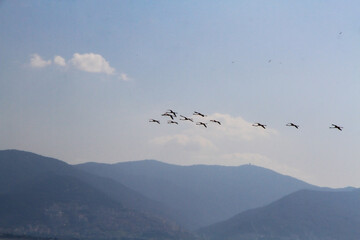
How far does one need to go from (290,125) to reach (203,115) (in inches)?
632

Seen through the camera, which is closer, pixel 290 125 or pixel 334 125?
pixel 334 125

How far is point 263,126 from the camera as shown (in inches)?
2901

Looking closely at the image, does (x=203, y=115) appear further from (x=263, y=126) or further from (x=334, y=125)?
(x=334, y=125)

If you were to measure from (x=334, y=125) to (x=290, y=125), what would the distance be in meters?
9.47

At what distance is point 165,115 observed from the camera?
3201 inches

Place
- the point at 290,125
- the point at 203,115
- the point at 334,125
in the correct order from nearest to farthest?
the point at 334,125 < the point at 290,125 < the point at 203,115

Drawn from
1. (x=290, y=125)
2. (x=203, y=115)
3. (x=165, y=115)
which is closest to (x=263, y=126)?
(x=290, y=125)

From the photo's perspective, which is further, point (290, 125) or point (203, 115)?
point (203, 115)

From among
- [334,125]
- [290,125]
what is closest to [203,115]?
[290,125]

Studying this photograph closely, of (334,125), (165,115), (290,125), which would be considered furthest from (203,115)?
(334,125)

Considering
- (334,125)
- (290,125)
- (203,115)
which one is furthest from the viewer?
(203,115)

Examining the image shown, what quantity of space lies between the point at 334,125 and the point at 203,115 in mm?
24660

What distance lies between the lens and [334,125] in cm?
6128

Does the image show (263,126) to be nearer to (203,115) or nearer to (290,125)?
(290,125)
